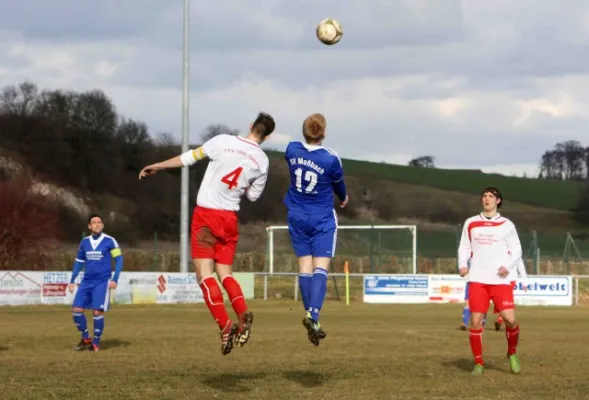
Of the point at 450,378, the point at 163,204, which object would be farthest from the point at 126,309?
the point at 163,204

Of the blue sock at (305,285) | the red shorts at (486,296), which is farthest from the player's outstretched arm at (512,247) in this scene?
the blue sock at (305,285)

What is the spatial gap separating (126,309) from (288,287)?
10992 mm

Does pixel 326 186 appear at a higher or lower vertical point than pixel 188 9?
lower

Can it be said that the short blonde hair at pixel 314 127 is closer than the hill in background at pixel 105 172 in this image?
Yes

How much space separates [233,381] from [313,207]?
8.51 feet

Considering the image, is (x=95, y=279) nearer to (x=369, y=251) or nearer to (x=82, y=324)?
(x=82, y=324)

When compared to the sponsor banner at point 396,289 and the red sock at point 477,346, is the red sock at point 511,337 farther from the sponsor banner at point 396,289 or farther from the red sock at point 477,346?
the sponsor banner at point 396,289

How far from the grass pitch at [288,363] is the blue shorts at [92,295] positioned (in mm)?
810

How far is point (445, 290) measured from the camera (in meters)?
40.3

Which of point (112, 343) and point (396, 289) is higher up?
point (396, 289)

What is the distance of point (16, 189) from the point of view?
53.4 m

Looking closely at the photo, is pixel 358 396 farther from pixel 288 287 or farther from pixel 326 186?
pixel 288 287

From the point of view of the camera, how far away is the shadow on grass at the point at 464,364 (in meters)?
14.8

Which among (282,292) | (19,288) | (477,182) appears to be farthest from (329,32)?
(477,182)
